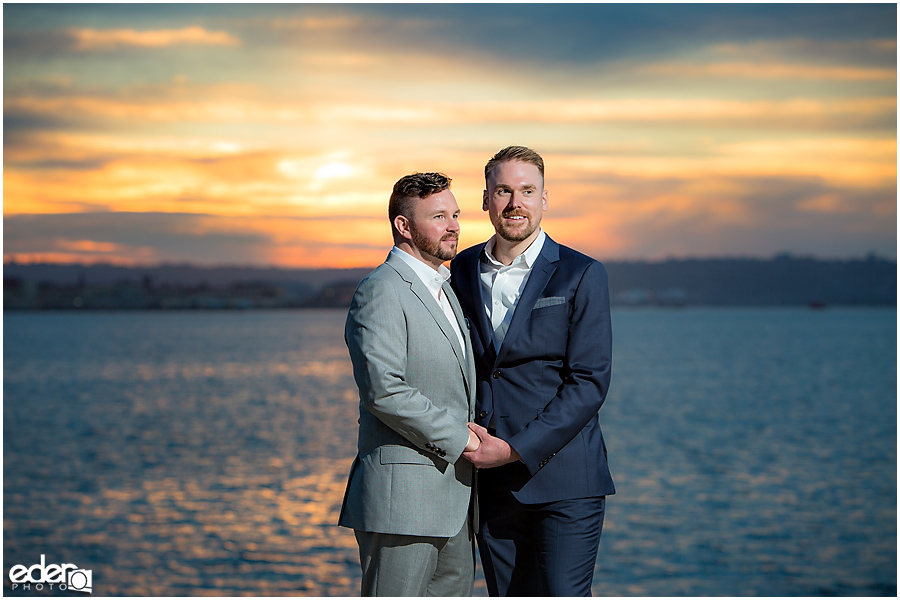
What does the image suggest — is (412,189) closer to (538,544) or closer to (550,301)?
(550,301)

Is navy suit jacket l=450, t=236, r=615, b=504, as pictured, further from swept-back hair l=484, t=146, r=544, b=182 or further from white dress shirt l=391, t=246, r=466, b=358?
swept-back hair l=484, t=146, r=544, b=182

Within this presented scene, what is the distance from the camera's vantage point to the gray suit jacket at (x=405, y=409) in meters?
3.55

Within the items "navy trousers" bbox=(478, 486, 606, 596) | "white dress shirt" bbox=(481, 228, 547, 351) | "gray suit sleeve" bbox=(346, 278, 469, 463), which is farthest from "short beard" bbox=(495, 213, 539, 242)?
"navy trousers" bbox=(478, 486, 606, 596)

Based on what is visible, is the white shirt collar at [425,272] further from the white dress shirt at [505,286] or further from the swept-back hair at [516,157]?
the swept-back hair at [516,157]

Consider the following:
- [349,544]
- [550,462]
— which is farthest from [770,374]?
[550,462]

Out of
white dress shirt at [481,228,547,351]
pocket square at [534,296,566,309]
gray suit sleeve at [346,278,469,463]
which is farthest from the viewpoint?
white dress shirt at [481,228,547,351]

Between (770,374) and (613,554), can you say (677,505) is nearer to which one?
(613,554)

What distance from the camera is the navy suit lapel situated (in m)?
3.93

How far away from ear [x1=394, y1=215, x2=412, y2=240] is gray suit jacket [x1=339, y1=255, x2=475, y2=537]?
0.36 feet

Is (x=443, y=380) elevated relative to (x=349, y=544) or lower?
elevated

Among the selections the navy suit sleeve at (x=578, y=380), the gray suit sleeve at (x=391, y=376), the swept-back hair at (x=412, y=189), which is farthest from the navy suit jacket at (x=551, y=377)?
the swept-back hair at (x=412, y=189)

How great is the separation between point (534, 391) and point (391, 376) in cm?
73

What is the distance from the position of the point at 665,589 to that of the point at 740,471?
19216mm

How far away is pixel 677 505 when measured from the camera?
1623 inches
